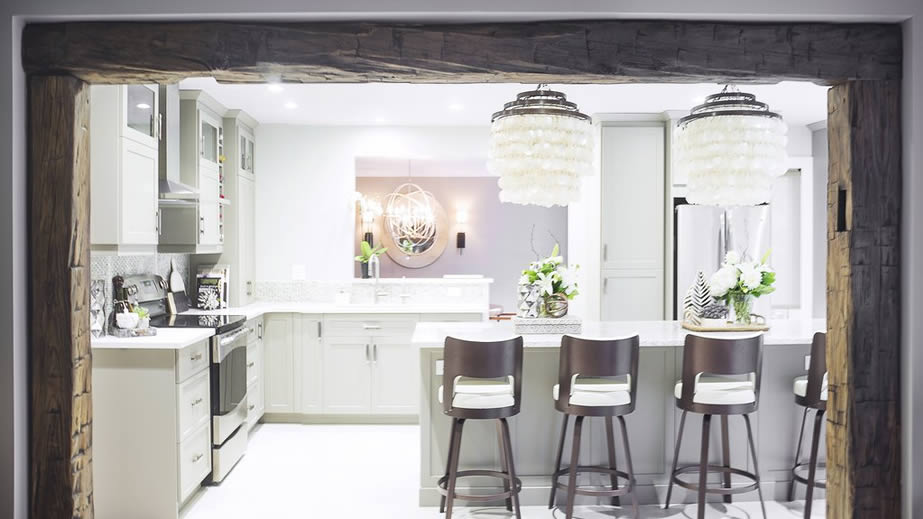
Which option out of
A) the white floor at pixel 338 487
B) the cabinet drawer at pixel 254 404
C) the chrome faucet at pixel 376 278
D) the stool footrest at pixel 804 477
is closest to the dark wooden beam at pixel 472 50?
the stool footrest at pixel 804 477

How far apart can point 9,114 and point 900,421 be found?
3445 mm

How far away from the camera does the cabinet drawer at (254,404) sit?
16.3 feet

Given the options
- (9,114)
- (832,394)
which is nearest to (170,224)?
(9,114)

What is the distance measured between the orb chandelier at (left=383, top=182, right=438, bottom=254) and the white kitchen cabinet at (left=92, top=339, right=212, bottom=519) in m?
5.90

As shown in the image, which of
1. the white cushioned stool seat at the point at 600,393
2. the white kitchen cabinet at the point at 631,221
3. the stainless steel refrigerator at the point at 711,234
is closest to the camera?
the white cushioned stool seat at the point at 600,393

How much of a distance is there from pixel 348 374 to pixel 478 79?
349cm

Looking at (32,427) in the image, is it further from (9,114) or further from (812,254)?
(812,254)

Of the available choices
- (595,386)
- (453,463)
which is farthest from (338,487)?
(595,386)

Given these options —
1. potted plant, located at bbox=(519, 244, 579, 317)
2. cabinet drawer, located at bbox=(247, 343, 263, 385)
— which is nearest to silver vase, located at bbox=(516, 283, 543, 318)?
potted plant, located at bbox=(519, 244, 579, 317)

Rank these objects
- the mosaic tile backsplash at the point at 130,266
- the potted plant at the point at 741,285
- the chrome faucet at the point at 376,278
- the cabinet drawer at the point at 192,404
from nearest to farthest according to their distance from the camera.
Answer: the cabinet drawer at the point at 192,404, the potted plant at the point at 741,285, the mosaic tile backsplash at the point at 130,266, the chrome faucet at the point at 376,278

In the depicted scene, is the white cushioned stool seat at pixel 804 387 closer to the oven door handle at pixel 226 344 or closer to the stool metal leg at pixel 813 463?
the stool metal leg at pixel 813 463

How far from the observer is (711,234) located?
18.3ft

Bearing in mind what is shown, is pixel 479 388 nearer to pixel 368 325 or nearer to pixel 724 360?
pixel 724 360

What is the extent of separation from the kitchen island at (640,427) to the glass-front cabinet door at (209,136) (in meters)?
2.29
